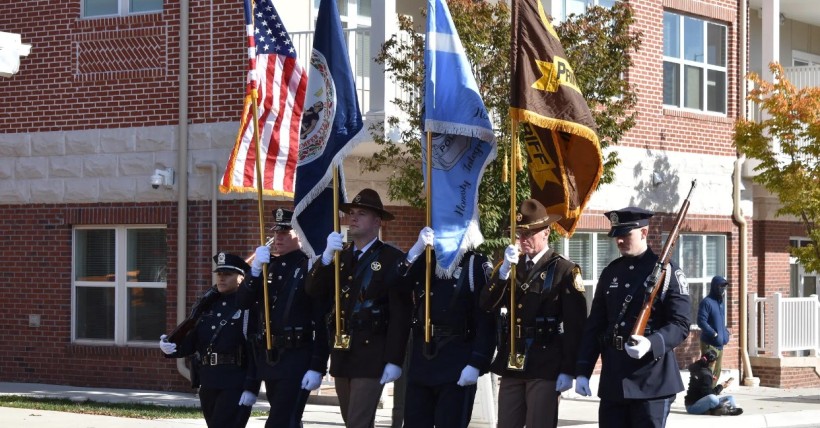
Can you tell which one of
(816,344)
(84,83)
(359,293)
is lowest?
(816,344)

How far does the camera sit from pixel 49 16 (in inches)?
753

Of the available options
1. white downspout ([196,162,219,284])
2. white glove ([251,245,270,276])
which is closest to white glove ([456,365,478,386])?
white glove ([251,245,270,276])

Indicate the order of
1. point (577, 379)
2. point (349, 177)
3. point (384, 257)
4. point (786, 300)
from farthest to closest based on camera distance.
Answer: point (786, 300)
point (349, 177)
point (384, 257)
point (577, 379)

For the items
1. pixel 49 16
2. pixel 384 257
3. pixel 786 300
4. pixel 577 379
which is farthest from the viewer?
pixel 786 300

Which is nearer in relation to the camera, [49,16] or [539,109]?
[539,109]

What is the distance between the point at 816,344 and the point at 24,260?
1270 centimetres

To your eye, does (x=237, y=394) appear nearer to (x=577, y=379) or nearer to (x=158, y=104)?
(x=577, y=379)

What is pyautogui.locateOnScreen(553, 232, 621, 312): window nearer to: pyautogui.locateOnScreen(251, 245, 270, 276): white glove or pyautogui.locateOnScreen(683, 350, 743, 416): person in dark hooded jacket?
pyautogui.locateOnScreen(683, 350, 743, 416): person in dark hooded jacket

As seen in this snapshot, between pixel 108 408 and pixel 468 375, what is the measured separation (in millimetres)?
7760

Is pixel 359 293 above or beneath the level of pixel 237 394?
above

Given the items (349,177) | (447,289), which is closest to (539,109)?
(447,289)

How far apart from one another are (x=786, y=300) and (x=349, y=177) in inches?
336

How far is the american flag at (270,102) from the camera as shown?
11.5 metres

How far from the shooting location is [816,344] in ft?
75.7
